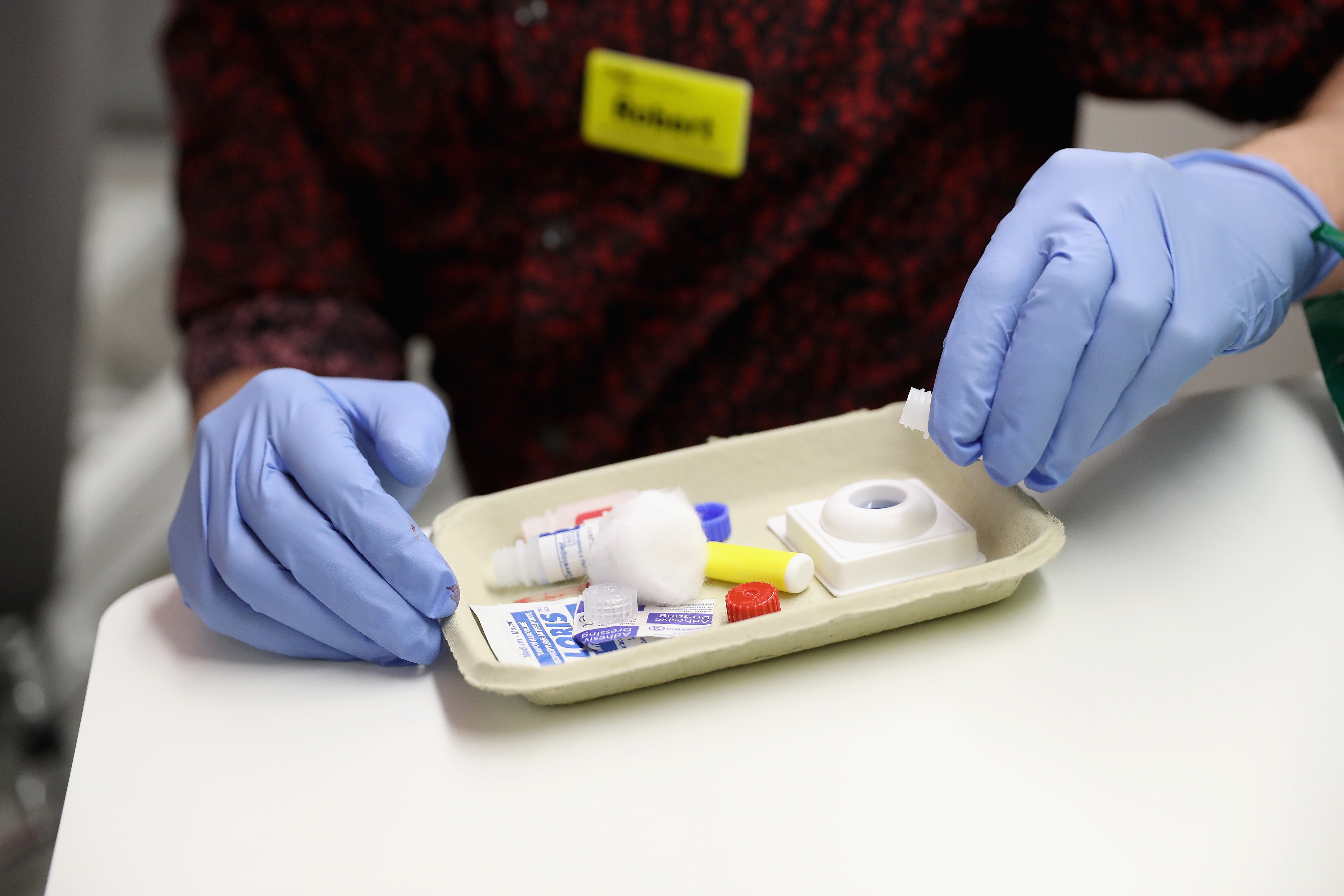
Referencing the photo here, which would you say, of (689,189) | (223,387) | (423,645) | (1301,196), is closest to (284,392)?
(423,645)

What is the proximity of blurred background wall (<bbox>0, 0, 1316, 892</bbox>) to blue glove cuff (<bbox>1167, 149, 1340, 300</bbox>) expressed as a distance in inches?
19.0

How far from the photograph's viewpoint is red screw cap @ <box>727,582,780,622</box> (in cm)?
50

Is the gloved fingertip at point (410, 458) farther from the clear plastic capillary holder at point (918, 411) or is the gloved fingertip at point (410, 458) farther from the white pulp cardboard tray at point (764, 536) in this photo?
the clear plastic capillary holder at point (918, 411)

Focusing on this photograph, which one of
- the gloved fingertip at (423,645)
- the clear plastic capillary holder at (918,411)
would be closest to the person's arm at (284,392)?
the gloved fingertip at (423,645)

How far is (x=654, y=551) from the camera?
52cm

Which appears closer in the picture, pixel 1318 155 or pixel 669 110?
pixel 1318 155

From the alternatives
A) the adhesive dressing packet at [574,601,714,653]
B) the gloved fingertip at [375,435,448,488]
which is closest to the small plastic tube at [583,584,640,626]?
the adhesive dressing packet at [574,601,714,653]

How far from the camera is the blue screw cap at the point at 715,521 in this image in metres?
0.58

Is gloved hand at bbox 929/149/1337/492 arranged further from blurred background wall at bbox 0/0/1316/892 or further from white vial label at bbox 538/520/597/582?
blurred background wall at bbox 0/0/1316/892

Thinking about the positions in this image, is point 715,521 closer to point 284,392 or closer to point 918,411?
point 918,411

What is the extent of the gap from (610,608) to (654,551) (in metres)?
0.04

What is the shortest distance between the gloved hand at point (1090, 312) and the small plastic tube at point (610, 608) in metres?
0.20

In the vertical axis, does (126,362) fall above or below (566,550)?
below

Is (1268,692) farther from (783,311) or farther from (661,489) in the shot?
(783,311)
